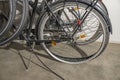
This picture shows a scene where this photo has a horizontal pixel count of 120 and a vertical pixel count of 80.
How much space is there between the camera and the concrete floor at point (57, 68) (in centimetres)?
226

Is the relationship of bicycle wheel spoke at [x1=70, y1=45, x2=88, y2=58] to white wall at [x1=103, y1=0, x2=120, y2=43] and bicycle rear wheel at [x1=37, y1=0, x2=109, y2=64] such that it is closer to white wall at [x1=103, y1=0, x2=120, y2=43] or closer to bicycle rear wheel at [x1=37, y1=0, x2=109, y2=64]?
bicycle rear wheel at [x1=37, y1=0, x2=109, y2=64]

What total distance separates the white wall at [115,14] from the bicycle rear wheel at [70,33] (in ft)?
0.66

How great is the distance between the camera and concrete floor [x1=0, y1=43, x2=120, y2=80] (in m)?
2.26

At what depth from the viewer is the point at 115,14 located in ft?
8.46

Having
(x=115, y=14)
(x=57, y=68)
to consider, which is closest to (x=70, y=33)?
(x=57, y=68)

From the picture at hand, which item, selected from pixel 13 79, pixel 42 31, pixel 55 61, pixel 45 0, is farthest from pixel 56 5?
pixel 13 79

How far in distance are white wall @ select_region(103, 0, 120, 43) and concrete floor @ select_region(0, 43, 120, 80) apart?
25 cm

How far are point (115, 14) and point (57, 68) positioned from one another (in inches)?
37.7

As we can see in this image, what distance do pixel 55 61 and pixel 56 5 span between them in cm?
71

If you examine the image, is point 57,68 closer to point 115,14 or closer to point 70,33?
point 70,33

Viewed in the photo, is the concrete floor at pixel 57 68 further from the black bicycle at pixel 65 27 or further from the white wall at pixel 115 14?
the white wall at pixel 115 14

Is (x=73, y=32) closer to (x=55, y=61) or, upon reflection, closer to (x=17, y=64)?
(x=55, y=61)

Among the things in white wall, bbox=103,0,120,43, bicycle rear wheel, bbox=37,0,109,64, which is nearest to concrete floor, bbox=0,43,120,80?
bicycle rear wheel, bbox=37,0,109,64

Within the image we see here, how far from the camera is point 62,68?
2.38 meters
